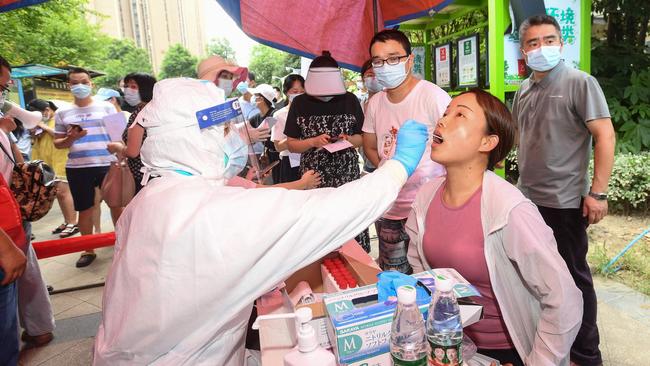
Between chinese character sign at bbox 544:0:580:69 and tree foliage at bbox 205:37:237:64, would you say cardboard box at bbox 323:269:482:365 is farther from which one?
tree foliage at bbox 205:37:237:64

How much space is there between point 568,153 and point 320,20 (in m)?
2.31

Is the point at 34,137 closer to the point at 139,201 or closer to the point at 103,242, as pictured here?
the point at 103,242

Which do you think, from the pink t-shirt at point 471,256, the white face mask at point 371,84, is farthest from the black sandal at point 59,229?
the pink t-shirt at point 471,256

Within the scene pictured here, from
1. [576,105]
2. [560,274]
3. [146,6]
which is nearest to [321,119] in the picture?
[576,105]

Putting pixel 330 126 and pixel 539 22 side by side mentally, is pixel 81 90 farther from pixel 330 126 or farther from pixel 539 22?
pixel 539 22

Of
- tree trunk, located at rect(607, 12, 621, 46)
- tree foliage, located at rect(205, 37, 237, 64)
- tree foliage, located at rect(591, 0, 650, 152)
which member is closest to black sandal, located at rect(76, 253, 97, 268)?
tree foliage, located at rect(591, 0, 650, 152)

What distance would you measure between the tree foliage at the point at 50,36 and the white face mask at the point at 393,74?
14813 millimetres

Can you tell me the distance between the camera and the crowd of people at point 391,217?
1.10 metres

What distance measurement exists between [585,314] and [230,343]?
2.01 metres

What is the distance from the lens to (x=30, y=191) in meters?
2.35

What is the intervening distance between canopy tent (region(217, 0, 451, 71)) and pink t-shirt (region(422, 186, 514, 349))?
2.38 meters

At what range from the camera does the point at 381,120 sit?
265cm

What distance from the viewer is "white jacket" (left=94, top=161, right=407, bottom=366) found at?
107 cm

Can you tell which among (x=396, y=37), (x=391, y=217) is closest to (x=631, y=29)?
(x=396, y=37)
